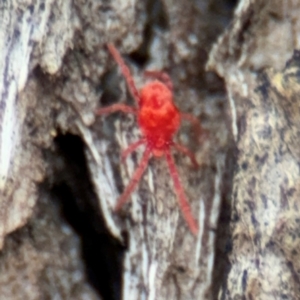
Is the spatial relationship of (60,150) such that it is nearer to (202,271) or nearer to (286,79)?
(202,271)

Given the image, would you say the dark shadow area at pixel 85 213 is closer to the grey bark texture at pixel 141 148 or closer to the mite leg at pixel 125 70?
the grey bark texture at pixel 141 148

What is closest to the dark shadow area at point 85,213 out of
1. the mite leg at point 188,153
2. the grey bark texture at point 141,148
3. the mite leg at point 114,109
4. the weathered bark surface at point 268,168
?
the grey bark texture at point 141,148

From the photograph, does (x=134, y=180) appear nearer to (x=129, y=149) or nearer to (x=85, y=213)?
(x=129, y=149)

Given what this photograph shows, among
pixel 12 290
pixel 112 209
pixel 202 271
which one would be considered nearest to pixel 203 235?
pixel 202 271

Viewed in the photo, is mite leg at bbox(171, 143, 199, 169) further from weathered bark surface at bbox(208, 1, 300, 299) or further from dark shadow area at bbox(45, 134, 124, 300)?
dark shadow area at bbox(45, 134, 124, 300)

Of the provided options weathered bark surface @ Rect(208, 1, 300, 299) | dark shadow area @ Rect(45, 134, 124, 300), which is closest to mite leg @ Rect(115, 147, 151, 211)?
dark shadow area @ Rect(45, 134, 124, 300)

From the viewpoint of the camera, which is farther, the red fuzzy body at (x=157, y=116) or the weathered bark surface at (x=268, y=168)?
the red fuzzy body at (x=157, y=116)

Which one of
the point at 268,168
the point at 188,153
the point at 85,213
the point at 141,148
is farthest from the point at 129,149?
the point at 268,168
